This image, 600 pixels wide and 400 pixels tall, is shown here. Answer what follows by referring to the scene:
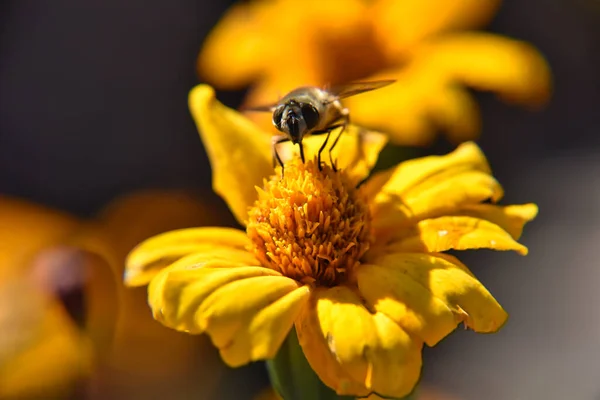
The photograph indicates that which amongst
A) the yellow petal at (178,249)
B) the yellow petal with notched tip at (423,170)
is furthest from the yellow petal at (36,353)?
the yellow petal with notched tip at (423,170)

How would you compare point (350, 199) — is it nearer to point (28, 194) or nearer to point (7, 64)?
point (28, 194)

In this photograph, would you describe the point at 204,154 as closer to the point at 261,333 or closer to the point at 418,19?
the point at 418,19

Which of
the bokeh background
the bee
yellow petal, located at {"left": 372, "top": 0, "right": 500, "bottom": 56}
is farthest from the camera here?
the bokeh background

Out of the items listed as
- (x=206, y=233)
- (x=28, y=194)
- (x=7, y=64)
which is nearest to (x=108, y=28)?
(x=7, y=64)

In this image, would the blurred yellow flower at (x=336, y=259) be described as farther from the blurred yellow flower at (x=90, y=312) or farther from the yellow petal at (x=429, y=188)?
the blurred yellow flower at (x=90, y=312)

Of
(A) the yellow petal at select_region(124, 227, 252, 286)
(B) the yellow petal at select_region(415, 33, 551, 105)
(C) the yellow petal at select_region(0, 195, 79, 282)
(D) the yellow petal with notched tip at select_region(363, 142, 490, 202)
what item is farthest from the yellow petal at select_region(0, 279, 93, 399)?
(B) the yellow petal at select_region(415, 33, 551, 105)

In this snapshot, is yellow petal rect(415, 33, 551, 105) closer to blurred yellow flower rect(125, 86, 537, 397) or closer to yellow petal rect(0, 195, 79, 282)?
blurred yellow flower rect(125, 86, 537, 397)
